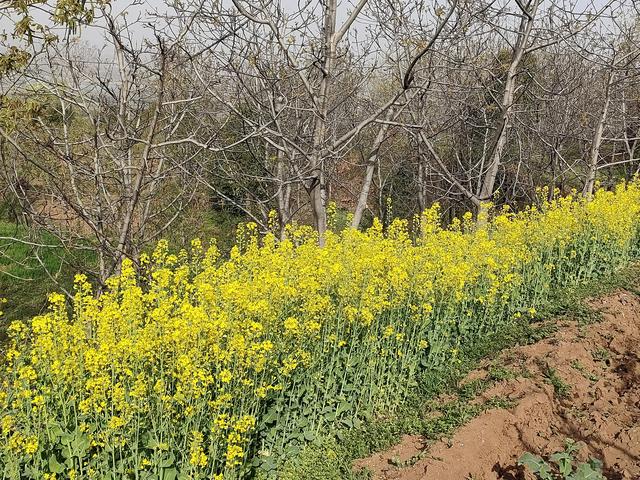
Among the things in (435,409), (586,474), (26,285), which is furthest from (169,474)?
(26,285)

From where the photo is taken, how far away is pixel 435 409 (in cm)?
491

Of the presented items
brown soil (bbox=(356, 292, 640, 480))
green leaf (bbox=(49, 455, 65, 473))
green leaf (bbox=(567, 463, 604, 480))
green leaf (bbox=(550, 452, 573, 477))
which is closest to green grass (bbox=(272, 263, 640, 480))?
brown soil (bbox=(356, 292, 640, 480))

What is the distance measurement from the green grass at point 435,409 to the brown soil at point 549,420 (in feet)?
0.30

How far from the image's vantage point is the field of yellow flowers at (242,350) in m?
3.48

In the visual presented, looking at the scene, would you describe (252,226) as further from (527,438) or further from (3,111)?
(527,438)

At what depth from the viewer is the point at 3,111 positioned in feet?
13.7

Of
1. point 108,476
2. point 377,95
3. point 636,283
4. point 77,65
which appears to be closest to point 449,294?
point 636,283

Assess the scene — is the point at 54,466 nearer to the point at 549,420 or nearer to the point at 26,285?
the point at 549,420

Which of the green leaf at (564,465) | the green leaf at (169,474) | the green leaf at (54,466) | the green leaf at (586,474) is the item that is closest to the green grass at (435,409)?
the green leaf at (169,474)

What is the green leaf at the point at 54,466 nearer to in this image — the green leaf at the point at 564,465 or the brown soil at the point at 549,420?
the brown soil at the point at 549,420

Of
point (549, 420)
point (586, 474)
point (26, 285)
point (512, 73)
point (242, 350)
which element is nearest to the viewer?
point (586, 474)

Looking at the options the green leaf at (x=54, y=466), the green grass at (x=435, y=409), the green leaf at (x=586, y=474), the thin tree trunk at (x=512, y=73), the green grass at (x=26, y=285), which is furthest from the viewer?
the green grass at (x=26, y=285)

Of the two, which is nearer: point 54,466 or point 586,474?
point 586,474

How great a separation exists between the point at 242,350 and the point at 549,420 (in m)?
2.69
